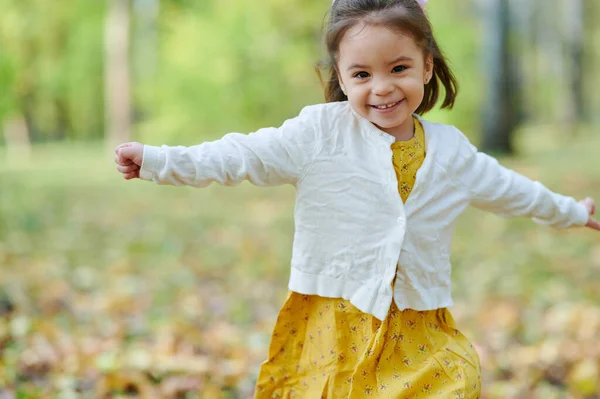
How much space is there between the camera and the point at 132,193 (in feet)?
35.4

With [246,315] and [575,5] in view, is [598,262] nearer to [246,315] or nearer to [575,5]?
[246,315]

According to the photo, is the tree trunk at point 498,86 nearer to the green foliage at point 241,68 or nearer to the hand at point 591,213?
the green foliage at point 241,68

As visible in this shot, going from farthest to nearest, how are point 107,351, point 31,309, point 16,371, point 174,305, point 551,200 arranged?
point 174,305, point 31,309, point 107,351, point 16,371, point 551,200

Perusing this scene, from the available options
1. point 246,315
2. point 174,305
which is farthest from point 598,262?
point 174,305

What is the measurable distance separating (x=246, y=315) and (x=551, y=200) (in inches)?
109

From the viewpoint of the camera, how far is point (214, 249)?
267 inches

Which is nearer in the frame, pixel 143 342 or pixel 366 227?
pixel 366 227

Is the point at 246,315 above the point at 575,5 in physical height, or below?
below

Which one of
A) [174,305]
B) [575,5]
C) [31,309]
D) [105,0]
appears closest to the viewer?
[31,309]

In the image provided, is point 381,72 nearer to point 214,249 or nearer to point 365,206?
point 365,206

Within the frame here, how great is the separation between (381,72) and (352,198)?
0.36 m

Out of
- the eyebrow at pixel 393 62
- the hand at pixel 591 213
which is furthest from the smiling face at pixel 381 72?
the hand at pixel 591 213

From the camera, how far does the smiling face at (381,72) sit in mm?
1974

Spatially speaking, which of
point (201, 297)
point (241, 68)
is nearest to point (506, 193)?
point (201, 297)
